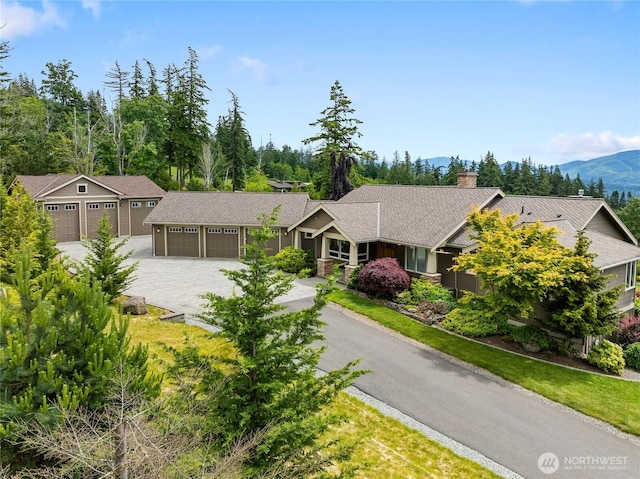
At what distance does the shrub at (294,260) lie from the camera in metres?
27.0

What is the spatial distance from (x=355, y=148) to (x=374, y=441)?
38.6 metres

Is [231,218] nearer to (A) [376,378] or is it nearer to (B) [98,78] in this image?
(A) [376,378]

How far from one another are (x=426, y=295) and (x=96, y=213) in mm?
28910

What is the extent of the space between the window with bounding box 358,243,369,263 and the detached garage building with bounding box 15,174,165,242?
2028cm

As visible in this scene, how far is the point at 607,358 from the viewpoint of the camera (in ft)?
53.3

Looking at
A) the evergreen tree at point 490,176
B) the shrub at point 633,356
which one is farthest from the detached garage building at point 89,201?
the evergreen tree at point 490,176

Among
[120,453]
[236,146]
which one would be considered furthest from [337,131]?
[120,453]

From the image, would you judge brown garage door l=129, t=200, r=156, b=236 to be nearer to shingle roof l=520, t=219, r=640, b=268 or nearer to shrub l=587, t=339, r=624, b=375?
shingle roof l=520, t=219, r=640, b=268

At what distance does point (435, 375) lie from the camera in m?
14.8

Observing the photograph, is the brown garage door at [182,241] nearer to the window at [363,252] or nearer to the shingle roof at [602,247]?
the window at [363,252]

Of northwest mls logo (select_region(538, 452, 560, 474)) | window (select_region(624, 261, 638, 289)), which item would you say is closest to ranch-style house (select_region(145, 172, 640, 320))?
window (select_region(624, 261, 638, 289))

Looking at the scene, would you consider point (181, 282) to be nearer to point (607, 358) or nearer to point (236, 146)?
point (607, 358)

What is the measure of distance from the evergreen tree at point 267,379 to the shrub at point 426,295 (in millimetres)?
14122

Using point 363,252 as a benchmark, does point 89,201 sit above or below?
above
